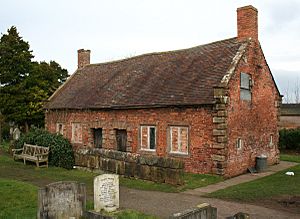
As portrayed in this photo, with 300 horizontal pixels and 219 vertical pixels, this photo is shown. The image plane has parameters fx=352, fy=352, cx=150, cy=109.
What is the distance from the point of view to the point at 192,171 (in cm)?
1816

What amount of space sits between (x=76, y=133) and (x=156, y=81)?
767 cm

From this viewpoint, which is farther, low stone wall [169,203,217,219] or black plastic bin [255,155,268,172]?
black plastic bin [255,155,268,172]

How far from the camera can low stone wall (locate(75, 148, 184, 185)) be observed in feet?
50.8

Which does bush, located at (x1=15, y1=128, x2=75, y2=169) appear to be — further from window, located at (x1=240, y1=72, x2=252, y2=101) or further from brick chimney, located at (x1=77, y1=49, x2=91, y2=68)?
brick chimney, located at (x1=77, y1=49, x2=91, y2=68)

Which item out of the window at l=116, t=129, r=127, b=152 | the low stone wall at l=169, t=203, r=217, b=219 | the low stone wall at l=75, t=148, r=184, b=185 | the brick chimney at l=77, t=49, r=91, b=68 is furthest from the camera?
the brick chimney at l=77, t=49, r=91, b=68

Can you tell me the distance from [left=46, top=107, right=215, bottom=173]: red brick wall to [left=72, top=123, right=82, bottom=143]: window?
1.74 feet

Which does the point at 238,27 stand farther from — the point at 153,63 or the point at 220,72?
the point at 153,63

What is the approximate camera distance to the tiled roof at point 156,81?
752 inches

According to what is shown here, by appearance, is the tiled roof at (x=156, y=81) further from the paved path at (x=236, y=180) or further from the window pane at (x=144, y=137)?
the paved path at (x=236, y=180)

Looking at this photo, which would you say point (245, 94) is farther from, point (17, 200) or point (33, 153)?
point (33, 153)

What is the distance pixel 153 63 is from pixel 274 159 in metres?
10.3

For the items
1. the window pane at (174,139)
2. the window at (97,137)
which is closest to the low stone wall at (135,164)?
the window pane at (174,139)

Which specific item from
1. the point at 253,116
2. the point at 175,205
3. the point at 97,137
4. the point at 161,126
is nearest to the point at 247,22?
the point at 253,116

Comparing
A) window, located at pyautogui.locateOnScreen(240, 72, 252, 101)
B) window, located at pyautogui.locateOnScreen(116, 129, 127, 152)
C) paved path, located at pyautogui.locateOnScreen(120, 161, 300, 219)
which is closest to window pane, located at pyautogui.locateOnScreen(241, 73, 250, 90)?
window, located at pyautogui.locateOnScreen(240, 72, 252, 101)
